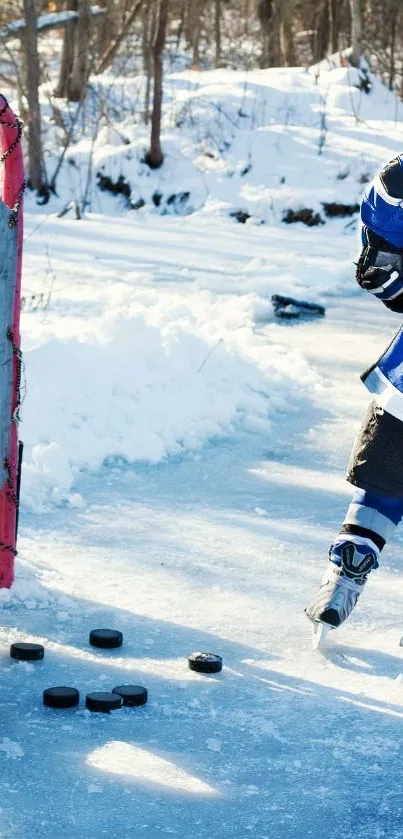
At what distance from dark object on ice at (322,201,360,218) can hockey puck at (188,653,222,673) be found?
11.7 metres

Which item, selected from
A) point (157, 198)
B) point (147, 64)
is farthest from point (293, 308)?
point (147, 64)

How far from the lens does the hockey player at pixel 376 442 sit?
3.16 m

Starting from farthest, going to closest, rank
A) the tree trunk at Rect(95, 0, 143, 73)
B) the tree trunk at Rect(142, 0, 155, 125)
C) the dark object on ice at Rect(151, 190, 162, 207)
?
the tree trunk at Rect(95, 0, 143, 73) → the tree trunk at Rect(142, 0, 155, 125) → the dark object on ice at Rect(151, 190, 162, 207)

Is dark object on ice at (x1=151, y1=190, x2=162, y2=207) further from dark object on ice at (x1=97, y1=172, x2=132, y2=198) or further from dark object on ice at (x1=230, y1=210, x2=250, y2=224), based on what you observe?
dark object on ice at (x1=230, y1=210, x2=250, y2=224)

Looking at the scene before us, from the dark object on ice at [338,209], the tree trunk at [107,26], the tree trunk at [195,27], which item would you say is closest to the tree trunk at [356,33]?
the tree trunk at [107,26]

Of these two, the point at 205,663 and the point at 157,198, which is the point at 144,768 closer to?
the point at 205,663

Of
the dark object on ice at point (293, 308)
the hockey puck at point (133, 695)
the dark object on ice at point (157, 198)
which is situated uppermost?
the hockey puck at point (133, 695)

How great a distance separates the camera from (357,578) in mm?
3283

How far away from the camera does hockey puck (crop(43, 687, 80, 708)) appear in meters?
2.79

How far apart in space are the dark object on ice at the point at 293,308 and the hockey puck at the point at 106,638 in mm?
5490

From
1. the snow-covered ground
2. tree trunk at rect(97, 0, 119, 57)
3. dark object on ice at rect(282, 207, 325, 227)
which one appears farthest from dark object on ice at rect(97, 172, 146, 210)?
the snow-covered ground

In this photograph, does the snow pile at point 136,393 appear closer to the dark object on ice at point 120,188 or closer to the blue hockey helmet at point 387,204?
the blue hockey helmet at point 387,204

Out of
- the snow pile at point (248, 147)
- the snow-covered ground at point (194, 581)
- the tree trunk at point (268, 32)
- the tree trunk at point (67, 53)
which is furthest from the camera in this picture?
the tree trunk at point (268, 32)

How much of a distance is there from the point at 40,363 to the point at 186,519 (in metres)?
1.34
